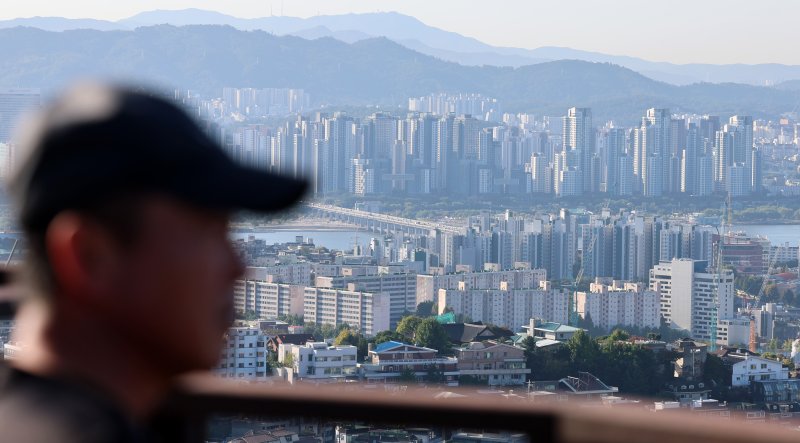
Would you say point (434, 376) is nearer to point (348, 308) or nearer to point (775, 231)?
point (348, 308)

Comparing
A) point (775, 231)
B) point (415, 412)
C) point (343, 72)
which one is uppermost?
point (343, 72)

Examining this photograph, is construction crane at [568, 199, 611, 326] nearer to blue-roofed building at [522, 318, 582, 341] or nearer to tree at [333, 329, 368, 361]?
blue-roofed building at [522, 318, 582, 341]

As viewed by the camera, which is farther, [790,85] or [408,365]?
[790,85]

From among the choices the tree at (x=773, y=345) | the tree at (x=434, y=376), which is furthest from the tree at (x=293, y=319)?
the tree at (x=773, y=345)

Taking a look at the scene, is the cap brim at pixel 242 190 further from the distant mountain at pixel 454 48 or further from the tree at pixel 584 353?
the distant mountain at pixel 454 48

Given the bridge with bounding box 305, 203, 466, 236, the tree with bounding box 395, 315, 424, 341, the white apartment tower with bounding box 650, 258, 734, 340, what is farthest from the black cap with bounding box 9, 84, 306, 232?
the bridge with bounding box 305, 203, 466, 236

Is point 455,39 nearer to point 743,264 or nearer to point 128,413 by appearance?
point 743,264

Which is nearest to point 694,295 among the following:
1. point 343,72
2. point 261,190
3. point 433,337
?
point 433,337

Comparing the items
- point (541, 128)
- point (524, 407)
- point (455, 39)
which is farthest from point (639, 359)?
point (455, 39)
